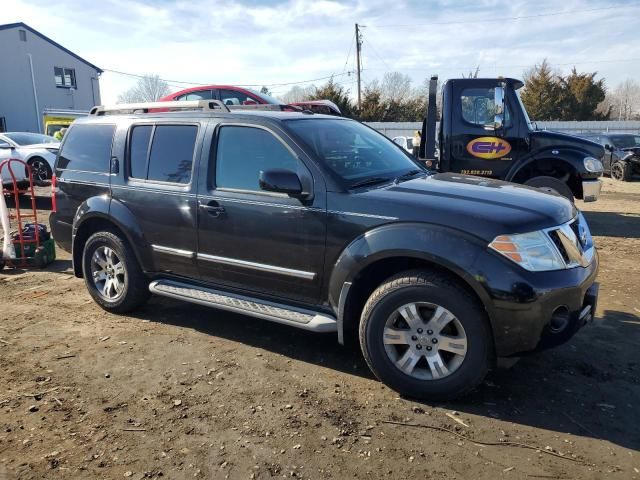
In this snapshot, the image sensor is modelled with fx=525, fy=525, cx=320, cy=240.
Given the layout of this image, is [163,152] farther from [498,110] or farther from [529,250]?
[498,110]

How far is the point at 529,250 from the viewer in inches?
125

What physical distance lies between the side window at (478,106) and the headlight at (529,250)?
5.73m

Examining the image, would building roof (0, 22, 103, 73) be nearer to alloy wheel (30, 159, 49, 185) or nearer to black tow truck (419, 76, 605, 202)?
alloy wheel (30, 159, 49, 185)

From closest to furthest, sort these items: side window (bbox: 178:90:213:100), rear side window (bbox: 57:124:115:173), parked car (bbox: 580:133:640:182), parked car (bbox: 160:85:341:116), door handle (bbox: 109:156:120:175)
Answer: door handle (bbox: 109:156:120:175) < rear side window (bbox: 57:124:115:173) < parked car (bbox: 160:85:341:116) < side window (bbox: 178:90:213:100) < parked car (bbox: 580:133:640:182)

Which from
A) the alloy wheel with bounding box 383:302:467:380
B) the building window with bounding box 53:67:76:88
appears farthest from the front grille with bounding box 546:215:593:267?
the building window with bounding box 53:67:76:88

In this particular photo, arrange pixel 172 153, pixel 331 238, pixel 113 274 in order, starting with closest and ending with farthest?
pixel 331 238 → pixel 172 153 → pixel 113 274

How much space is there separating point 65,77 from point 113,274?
36450 mm

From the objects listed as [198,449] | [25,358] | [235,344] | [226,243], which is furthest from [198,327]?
[198,449]

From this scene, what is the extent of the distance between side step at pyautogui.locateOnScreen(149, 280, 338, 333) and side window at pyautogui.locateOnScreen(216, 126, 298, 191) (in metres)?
0.89

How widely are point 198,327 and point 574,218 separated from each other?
3.26 m

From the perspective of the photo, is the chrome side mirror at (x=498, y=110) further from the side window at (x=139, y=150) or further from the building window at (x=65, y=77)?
the building window at (x=65, y=77)

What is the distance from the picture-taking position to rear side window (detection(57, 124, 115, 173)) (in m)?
5.10

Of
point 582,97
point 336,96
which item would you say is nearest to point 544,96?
point 582,97

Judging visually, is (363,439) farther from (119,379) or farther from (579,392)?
(119,379)
